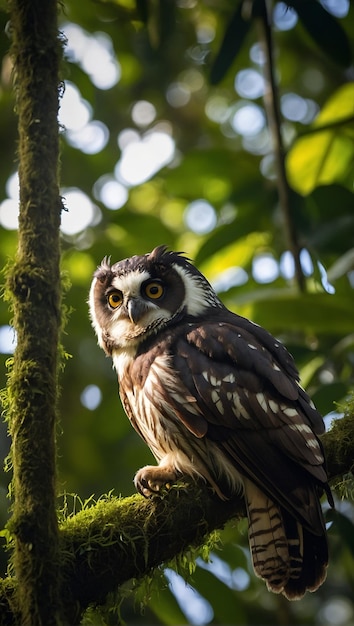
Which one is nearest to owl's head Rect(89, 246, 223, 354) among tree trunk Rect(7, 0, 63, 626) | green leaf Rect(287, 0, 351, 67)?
tree trunk Rect(7, 0, 63, 626)

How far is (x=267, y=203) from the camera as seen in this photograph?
4.73 metres

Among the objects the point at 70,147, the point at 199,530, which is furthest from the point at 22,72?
the point at 70,147

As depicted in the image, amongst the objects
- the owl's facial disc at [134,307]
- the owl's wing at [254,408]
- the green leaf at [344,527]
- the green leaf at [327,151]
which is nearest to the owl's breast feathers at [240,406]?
the owl's wing at [254,408]

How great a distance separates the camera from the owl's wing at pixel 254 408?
3033mm

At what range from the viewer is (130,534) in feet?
9.11

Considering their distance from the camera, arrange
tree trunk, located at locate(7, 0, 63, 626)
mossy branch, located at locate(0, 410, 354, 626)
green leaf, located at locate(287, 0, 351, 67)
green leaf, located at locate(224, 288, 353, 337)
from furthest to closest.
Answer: green leaf, located at locate(287, 0, 351, 67), green leaf, located at locate(224, 288, 353, 337), mossy branch, located at locate(0, 410, 354, 626), tree trunk, located at locate(7, 0, 63, 626)

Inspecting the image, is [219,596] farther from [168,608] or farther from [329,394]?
[329,394]

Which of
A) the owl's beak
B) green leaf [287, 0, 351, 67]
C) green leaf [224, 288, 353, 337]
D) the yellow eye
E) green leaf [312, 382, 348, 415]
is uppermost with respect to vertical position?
green leaf [287, 0, 351, 67]

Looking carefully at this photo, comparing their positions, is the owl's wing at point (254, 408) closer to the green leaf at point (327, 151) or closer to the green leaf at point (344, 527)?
the green leaf at point (344, 527)

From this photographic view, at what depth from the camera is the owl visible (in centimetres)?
304

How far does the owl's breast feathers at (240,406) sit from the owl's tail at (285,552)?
0.12 metres

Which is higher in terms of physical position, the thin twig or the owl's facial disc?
the thin twig

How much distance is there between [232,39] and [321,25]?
0.52 m

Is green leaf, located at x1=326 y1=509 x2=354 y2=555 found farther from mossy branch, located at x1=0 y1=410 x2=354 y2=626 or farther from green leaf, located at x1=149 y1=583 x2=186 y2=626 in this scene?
green leaf, located at x1=149 y1=583 x2=186 y2=626
